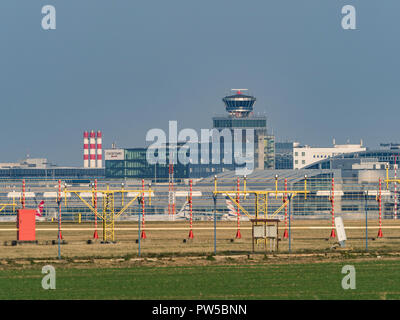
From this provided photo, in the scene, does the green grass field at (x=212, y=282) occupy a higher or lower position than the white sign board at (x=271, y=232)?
lower

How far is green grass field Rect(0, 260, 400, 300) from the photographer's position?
34000mm

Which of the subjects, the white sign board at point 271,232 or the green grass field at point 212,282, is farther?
the white sign board at point 271,232

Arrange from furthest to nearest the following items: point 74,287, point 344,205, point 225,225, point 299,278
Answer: point 344,205
point 225,225
point 299,278
point 74,287

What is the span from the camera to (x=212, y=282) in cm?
3734

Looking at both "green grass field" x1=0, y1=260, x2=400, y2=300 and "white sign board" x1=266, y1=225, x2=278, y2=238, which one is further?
"white sign board" x1=266, y1=225, x2=278, y2=238

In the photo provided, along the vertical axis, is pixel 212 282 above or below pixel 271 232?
below

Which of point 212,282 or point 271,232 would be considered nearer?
Answer: point 212,282

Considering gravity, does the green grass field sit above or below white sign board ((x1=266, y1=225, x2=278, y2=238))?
below

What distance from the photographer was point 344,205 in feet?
318

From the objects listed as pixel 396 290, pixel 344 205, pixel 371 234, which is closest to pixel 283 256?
pixel 396 290

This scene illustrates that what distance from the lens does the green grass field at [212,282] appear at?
1339 inches
